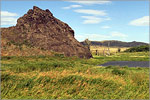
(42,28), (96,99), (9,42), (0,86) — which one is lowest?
(96,99)

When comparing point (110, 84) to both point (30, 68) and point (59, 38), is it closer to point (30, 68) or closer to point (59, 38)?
point (30, 68)

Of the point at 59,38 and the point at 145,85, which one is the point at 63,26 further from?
the point at 145,85

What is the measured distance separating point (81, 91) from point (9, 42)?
2752 centimetres

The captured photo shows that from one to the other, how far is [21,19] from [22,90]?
3479cm

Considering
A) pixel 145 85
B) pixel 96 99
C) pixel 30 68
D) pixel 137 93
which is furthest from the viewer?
pixel 30 68

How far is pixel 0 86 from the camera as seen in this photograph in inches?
419

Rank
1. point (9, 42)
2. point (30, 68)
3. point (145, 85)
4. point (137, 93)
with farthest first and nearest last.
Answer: point (9, 42) < point (30, 68) < point (145, 85) < point (137, 93)

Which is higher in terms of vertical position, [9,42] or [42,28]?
[42,28]

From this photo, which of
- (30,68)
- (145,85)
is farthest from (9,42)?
(145,85)

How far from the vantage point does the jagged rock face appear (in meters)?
37.9

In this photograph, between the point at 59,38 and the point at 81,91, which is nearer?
the point at 81,91

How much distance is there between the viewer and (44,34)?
3972cm

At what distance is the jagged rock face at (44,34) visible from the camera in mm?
37938

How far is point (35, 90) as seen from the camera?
10.5 metres
